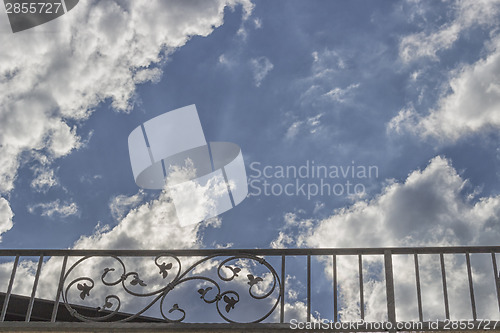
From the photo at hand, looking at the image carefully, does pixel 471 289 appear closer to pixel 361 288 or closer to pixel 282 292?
pixel 361 288

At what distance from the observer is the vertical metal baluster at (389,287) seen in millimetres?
4578

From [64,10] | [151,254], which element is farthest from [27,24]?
[151,254]

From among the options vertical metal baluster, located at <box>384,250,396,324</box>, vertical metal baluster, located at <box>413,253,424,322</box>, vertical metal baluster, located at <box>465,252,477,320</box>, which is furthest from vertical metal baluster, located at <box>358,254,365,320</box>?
vertical metal baluster, located at <box>465,252,477,320</box>

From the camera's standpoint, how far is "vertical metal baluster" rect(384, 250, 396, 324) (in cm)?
458

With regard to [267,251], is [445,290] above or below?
below

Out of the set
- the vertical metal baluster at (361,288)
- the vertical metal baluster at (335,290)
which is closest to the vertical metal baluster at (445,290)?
the vertical metal baluster at (361,288)

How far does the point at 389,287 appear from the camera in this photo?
15.3 feet

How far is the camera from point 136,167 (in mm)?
7207

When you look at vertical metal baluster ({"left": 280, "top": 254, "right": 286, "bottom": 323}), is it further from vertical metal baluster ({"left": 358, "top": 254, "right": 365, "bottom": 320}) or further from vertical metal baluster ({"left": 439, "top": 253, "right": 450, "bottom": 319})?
vertical metal baluster ({"left": 439, "top": 253, "right": 450, "bottom": 319})

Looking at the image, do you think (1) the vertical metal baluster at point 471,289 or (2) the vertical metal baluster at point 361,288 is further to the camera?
(2) the vertical metal baluster at point 361,288

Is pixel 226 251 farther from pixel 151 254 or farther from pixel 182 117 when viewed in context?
pixel 182 117

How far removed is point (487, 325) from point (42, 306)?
5172 mm

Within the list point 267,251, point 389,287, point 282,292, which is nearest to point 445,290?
point 389,287

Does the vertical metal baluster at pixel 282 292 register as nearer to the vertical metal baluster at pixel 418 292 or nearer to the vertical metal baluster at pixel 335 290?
the vertical metal baluster at pixel 335 290
